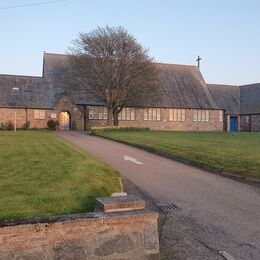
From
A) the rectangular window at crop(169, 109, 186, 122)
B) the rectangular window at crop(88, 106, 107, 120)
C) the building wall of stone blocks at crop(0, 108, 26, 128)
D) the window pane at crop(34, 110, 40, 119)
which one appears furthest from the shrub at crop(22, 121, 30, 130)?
the rectangular window at crop(169, 109, 186, 122)

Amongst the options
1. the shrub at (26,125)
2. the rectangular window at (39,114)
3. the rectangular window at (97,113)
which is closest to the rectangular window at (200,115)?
the rectangular window at (97,113)

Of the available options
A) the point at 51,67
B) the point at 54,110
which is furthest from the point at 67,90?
the point at 51,67

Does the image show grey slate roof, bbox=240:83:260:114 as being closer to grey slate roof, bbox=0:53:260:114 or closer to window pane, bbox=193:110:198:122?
grey slate roof, bbox=0:53:260:114

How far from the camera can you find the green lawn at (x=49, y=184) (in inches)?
285

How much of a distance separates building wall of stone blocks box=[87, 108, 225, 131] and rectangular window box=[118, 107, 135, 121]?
0.42m

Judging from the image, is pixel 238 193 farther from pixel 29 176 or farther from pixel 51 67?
pixel 51 67

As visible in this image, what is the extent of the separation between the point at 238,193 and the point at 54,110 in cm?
3728

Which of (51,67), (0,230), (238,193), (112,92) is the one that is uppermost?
(51,67)

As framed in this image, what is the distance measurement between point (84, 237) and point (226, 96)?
5694 centimetres

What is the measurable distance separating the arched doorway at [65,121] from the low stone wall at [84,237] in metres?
42.2

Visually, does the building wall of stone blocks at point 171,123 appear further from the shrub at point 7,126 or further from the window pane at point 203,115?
the shrub at point 7,126

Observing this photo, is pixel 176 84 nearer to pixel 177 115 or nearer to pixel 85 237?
pixel 177 115

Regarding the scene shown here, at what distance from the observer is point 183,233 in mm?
7406

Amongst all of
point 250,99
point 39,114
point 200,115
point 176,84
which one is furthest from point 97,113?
point 250,99
